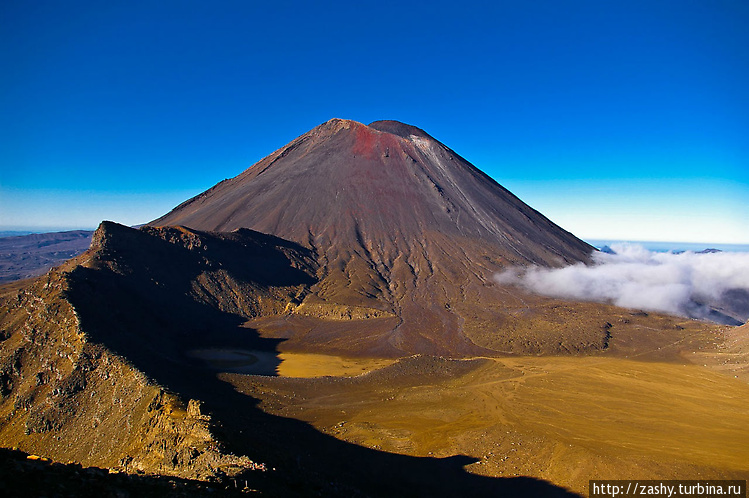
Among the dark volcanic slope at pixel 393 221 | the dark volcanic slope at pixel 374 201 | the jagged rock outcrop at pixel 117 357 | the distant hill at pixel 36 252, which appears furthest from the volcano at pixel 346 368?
the distant hill at pixel 36 252

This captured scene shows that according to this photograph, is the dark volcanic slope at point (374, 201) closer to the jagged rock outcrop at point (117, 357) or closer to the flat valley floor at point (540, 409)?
the jagged rock outcrop at point (117, 357)

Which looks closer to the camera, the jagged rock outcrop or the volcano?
the jagged rock outcrop

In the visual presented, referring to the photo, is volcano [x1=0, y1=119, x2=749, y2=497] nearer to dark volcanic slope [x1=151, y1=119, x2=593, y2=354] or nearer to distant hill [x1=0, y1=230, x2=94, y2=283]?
dark volcanic slope [x1=151, y1=119, x2=593, y2=354]

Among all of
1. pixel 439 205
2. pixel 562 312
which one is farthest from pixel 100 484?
pixel 439 205

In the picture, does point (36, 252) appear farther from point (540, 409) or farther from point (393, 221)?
point (540, 409)

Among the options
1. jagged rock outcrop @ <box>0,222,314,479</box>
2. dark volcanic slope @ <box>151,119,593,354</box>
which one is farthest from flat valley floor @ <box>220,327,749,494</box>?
jagged rock outcrop @ <box>0,222,314,479</box>

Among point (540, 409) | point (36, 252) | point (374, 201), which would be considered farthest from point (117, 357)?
point (36, 252)
